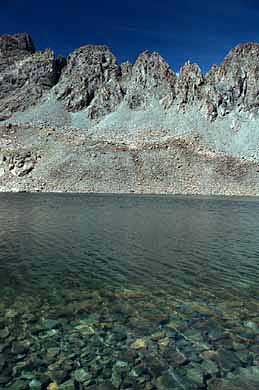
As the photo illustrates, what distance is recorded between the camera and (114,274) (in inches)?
691

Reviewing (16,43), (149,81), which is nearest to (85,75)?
(149,81)

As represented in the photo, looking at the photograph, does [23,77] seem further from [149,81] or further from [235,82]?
[235,82]

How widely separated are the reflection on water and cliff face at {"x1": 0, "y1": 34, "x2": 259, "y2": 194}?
6786 cm

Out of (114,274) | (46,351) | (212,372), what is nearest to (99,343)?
(46,351)

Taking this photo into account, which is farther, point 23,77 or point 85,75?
point 23,77

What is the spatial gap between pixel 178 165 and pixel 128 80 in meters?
68.9

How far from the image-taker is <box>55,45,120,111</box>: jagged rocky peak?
14925 centimetres

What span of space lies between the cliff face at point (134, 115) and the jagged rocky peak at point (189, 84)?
373mm

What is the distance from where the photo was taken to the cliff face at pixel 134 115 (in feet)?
312

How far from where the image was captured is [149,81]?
14412 cm

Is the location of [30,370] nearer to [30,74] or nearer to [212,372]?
[212,372]

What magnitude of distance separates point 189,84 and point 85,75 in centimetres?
4870

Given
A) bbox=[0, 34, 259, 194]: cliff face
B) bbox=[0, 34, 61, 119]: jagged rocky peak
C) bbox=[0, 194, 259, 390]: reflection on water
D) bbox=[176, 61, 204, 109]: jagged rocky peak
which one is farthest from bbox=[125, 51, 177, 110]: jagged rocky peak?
bbox=[0, 194, 259, 390]: reflection on water

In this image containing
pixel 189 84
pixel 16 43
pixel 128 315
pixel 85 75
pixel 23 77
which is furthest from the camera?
pixel 16 43
